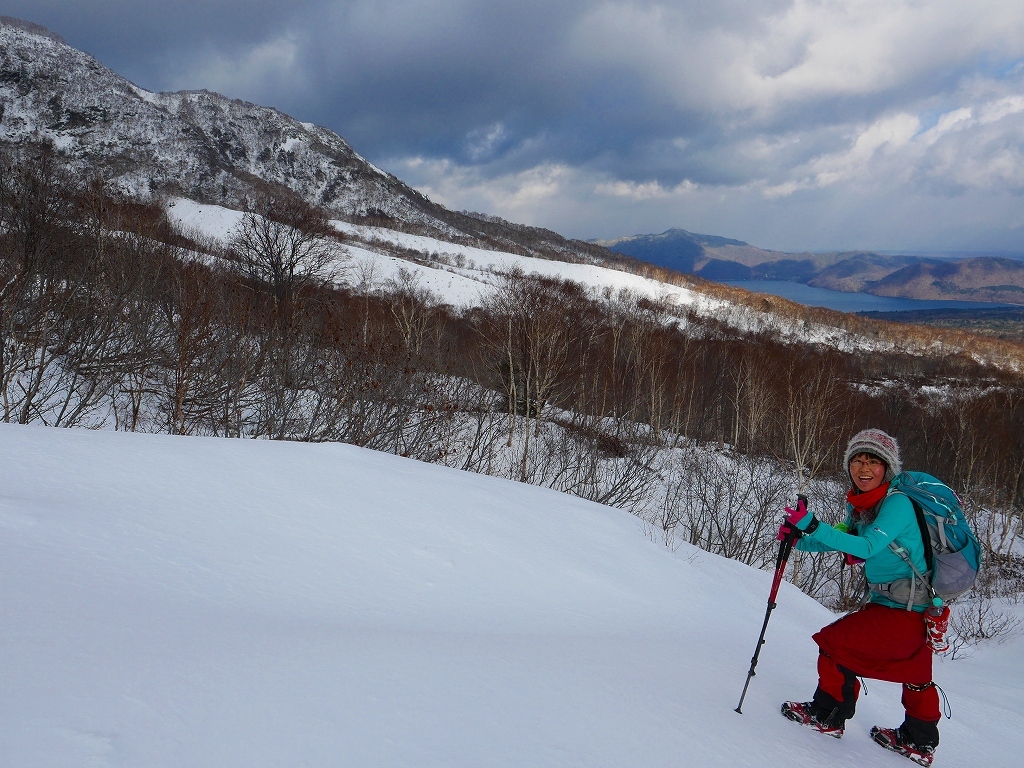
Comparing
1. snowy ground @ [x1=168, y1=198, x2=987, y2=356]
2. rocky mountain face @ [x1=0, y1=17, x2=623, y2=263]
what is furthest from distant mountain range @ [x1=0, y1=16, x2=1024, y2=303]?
snowy ground @ [x1=168, y1=198, x2=987, y2=356]

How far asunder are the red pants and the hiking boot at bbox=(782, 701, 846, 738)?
0.13m

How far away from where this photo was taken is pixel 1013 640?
8930 millimetres

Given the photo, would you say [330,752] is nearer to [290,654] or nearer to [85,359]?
[290,654]

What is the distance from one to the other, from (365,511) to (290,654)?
7.50ft

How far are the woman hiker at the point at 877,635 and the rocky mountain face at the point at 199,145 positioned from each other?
347ft

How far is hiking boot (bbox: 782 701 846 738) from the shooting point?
2.81 metres

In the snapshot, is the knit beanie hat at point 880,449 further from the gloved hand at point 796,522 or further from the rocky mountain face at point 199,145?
the rocky mountain face at point 199,145

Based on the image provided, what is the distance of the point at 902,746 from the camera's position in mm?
2822

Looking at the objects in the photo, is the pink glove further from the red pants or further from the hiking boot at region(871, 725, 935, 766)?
the hiking boot at region(871, 725, 935, 766)

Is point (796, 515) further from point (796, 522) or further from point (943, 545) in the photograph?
point (943, 545)

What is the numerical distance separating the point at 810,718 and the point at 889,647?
58 cm

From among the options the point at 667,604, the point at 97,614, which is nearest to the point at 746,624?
the point at 667,604

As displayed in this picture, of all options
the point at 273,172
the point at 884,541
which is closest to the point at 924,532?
the point at 884,541

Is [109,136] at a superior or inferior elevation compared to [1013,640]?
superior
